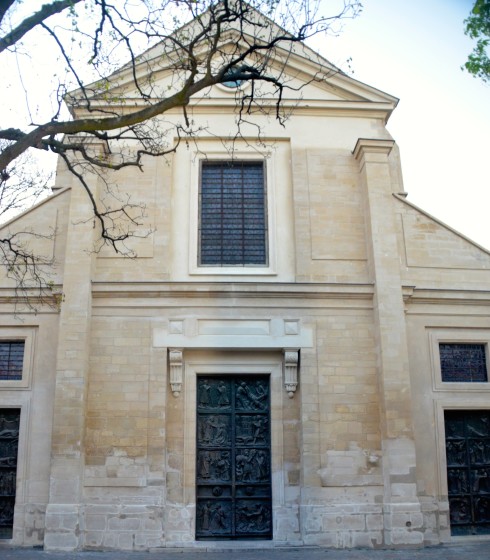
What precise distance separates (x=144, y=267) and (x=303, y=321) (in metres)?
3.43

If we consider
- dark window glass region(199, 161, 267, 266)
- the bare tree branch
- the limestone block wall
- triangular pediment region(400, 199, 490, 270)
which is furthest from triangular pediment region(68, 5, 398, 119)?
the bare tree branch

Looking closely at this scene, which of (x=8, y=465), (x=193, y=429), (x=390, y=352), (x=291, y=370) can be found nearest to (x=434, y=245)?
(x=390, y=352)

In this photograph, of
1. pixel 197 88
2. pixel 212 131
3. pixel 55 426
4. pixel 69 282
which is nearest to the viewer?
pixel 197 88

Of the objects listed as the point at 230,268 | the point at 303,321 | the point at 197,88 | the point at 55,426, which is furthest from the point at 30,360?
the point at 197,88

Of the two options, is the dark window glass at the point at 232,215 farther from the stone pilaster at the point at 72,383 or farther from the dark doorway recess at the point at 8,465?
the dark doorway recess at the point at 8,465

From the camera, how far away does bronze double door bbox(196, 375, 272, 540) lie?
1329 cm

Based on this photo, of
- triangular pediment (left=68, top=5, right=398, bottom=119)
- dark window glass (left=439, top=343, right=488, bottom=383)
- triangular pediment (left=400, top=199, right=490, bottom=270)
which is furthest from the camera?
triangular pediment (left=68, top=5, right=398, bottom=119)

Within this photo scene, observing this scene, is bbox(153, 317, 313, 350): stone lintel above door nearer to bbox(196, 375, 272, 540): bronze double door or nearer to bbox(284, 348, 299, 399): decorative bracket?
bbox(284, 348, 299, 399): decorative bracket

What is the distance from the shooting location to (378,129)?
51.7 feet

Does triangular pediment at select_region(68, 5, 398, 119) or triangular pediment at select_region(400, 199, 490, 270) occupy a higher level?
triangular pediment at select_region(68, 5, 398, 119)

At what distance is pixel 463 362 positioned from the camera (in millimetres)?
14406

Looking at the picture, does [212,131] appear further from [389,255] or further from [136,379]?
[136,379]

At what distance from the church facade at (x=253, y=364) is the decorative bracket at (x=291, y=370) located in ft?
0.13

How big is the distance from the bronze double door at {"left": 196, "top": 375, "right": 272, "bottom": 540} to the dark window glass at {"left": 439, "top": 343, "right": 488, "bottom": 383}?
12.2ft
